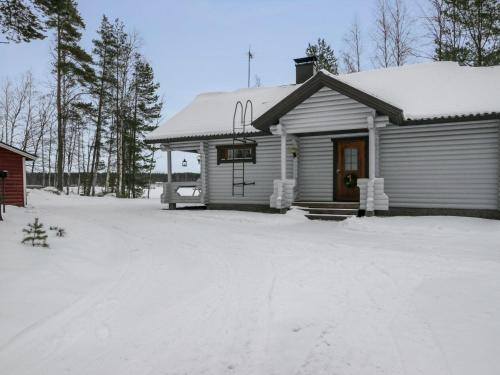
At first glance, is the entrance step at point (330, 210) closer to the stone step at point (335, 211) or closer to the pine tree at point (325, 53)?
the stone step at point (335, 211)

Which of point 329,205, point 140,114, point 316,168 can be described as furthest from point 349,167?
point 140,114

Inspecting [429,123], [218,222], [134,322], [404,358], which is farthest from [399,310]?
[429,123]

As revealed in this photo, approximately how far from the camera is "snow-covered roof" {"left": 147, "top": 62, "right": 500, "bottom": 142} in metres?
10.1

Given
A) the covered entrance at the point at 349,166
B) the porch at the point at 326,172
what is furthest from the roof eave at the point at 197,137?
the covered entrance at the point at 349,166

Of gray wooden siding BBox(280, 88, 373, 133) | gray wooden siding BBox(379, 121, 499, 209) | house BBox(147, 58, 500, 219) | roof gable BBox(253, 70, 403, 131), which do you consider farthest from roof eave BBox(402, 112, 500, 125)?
gray wooden siding BBox(280, 88, 373, 133)

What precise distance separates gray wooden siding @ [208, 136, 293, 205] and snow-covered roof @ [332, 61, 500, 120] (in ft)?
12.2

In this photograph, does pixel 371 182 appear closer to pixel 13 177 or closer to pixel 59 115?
pixel 13 177

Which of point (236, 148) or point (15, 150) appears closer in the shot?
point (236, 148)

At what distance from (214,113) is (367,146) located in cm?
688

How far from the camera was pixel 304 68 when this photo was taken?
49.4 ft

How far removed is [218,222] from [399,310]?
304 inches

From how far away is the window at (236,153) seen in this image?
1364cm

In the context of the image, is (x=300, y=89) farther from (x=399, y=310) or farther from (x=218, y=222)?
(x=399, y=310)

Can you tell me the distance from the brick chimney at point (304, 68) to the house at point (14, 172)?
13.1 metres
